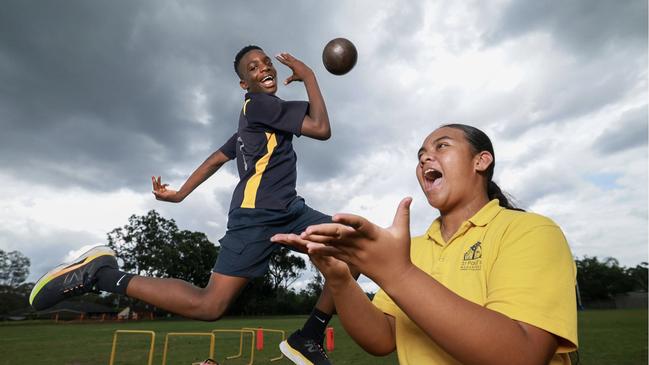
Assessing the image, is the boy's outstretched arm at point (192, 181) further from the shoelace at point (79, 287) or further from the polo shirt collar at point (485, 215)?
the polo shirt collar at point (485, 215)

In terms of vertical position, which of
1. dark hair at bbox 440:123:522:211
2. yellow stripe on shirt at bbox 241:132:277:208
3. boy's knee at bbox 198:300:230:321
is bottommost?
boy's knee at bbox 198:300:230:321

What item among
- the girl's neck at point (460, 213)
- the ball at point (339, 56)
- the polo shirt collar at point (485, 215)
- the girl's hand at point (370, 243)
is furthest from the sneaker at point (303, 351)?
the girl's hand at point (370, 243)

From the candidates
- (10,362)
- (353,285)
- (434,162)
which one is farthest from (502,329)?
(10,362)

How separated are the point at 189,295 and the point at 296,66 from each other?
2.41 metres

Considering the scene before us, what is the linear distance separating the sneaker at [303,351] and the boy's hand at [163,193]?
2.33 metres

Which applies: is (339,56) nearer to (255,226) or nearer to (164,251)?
(255,226)

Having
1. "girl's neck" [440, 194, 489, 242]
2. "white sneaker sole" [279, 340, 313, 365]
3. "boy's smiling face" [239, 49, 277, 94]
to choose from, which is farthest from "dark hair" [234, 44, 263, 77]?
"girl's neck" [440, 194, 489, 242]

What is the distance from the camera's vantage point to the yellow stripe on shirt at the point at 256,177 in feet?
14.1

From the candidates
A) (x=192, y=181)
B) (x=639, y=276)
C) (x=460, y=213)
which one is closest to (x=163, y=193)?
(x=192, y=181)

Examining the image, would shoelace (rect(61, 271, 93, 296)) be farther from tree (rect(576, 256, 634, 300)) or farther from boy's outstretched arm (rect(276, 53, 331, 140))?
tree (rect(576, 256, 634, 300))

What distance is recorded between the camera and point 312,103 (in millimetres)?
4297

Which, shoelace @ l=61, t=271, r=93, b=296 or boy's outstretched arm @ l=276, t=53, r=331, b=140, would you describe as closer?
shoelace @ l=61, t=271, r=93, b=296

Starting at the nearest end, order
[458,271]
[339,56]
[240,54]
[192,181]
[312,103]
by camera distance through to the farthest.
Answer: [458,271] → [312,103] → [339,56] → [240,54] → [192,181]

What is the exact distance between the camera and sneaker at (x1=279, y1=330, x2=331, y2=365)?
153 inches
